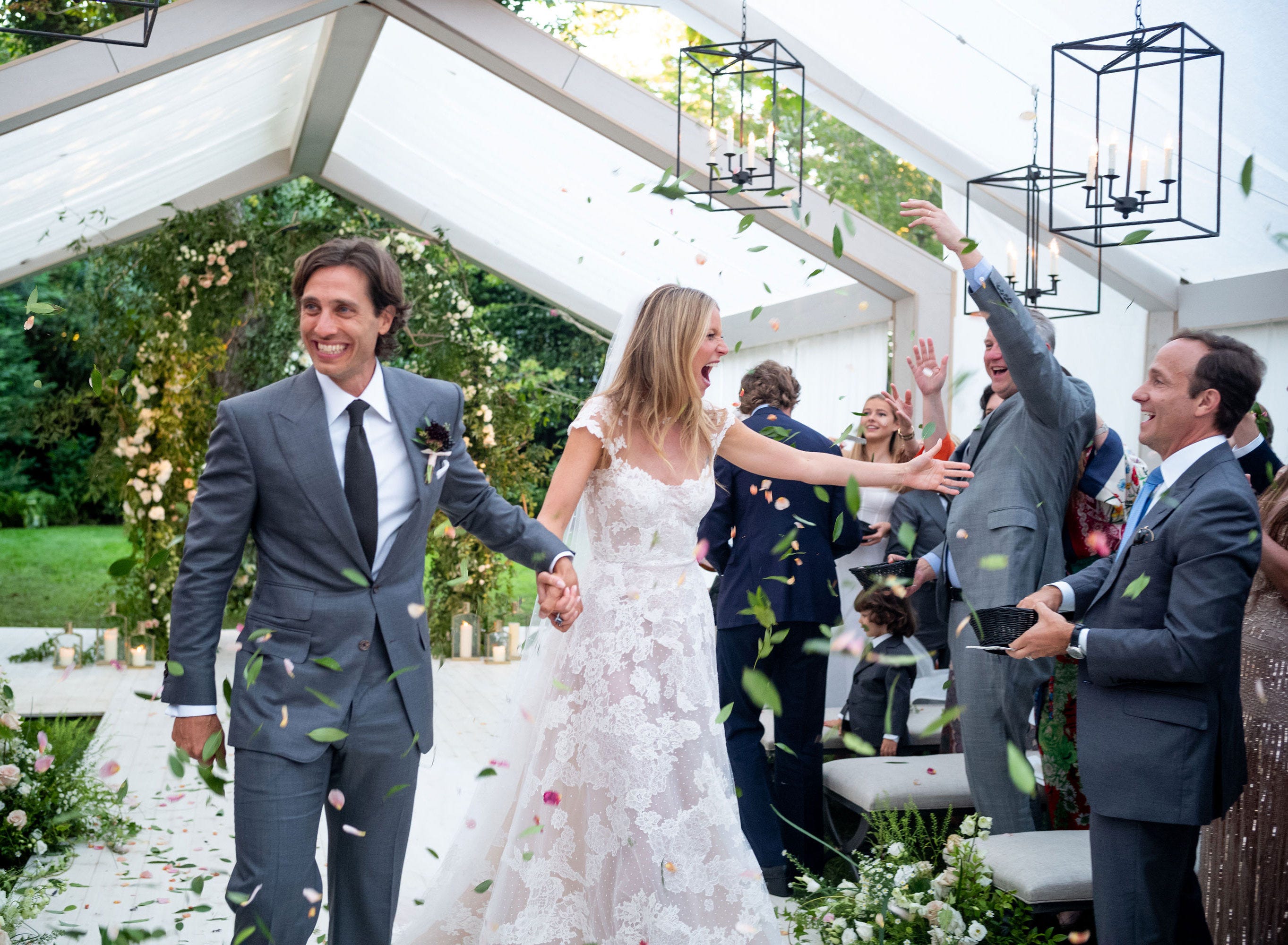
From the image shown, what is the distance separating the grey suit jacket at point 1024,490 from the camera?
10.8ft

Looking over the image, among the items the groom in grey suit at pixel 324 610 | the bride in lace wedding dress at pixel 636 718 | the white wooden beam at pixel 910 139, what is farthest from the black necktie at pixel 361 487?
the white wooden beam at pixel 910 139

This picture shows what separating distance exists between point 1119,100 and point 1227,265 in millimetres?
1470

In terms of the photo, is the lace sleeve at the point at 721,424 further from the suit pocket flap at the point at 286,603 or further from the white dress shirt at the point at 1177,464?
the suit pocket flap at the point at 286,603

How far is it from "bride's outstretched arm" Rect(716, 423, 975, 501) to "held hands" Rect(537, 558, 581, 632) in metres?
0.80

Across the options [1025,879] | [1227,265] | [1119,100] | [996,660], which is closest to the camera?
[1025,879]

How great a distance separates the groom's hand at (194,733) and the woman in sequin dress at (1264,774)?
2.28 metres

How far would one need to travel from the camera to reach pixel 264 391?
2.23 m

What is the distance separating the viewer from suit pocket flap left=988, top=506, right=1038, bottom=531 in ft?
10.9

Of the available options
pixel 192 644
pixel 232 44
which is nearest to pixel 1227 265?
pixel 232 44

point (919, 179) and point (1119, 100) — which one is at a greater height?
point (919, 179)

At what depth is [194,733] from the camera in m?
2.16

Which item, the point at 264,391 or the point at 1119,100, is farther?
the point at 1119,100

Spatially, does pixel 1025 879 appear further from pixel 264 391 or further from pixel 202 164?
pixel 202 164

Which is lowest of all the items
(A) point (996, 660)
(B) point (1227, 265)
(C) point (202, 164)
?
(A) point (996, 660)
